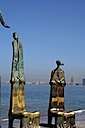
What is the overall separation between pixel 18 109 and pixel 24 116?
55cm

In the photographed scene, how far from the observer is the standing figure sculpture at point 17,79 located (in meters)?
12.5

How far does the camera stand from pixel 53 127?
538 inches

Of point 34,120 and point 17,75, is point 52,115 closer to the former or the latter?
point 34,120

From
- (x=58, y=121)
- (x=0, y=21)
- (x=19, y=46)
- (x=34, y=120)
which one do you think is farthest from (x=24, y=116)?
(x=0, y=21)

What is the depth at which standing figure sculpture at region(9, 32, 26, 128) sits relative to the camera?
493 inches

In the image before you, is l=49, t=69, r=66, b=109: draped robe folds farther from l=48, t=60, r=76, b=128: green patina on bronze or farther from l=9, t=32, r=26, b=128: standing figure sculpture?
l=9, t=32, r=26, b=128: standing figure sculpture

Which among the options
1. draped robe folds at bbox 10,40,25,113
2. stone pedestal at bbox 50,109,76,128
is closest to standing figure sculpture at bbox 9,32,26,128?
draped robe folds at bbox 10,40,25,113

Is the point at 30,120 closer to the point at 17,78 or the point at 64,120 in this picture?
the point at 64,120

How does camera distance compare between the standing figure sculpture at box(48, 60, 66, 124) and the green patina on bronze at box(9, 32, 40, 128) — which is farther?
the standing figure sculpture at box(48, 60, 66, 124)

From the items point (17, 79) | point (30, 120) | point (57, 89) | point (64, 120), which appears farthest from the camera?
point (57, 89)

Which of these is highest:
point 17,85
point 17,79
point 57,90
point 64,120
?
point 17,79

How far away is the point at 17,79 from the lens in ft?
41.2

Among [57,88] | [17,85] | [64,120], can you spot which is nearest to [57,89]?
[57,88]

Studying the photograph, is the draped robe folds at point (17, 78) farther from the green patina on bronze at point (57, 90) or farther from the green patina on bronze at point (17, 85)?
the green patina on bronze at point (57, 90)
